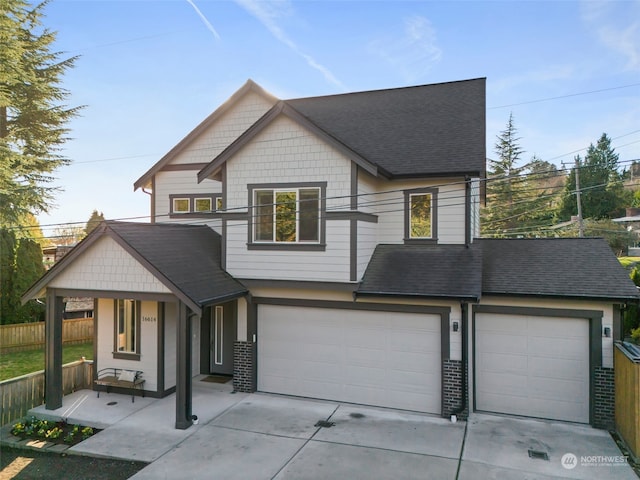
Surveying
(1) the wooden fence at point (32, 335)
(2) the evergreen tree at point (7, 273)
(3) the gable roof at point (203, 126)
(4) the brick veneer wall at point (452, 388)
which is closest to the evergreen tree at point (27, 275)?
(2) the evergreen tree at point (7, 273)

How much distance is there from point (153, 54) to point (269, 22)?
4054 mm

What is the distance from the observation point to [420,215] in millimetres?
10898

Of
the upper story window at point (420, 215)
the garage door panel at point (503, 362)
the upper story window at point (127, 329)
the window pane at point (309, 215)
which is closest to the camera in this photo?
the garage door panel at point (503, 362)

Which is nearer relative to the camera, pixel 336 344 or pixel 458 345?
pixel 458 345

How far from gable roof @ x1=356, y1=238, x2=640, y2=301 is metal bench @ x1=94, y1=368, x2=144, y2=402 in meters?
6.14

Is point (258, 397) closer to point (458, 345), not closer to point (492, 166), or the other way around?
point (458, 345)

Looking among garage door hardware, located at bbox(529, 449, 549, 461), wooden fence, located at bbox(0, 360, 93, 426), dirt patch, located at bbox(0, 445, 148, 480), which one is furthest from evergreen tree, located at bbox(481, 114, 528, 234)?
dirt patch, located at bbox(0, 445, 148, 480)

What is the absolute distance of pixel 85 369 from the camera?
37.0ft

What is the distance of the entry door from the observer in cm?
1225

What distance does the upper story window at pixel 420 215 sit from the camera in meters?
10.7

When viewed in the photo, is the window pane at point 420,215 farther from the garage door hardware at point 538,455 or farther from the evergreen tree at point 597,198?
the evergreen tree at point 597,198

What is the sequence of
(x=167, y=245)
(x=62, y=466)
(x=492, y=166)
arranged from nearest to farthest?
(x=62, y=466) < (x=167, y=245) < (x=492, y=166)

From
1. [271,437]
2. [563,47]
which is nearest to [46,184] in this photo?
[271,437]

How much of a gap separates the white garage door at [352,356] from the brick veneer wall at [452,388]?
22cm
